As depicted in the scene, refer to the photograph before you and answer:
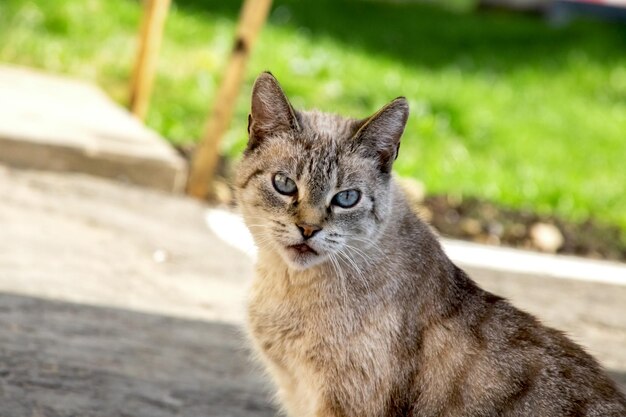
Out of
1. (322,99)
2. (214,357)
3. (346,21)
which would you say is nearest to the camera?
(214,357)

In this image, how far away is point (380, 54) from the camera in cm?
1138

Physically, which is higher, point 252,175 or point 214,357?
point 252,175

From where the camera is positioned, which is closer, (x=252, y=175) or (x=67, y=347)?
(x=252, y=175)

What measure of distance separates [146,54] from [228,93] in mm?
1169

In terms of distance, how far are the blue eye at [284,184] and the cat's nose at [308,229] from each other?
141mm

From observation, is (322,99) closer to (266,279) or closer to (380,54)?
(380,54)

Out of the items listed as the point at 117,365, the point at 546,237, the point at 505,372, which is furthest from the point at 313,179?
the point at 546,237

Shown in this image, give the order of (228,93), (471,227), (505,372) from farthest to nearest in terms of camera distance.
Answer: (471,227), (228,93), (505,372)

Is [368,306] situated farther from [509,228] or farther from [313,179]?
[509,228]

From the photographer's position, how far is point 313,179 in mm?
3365

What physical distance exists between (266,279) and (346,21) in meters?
9.53

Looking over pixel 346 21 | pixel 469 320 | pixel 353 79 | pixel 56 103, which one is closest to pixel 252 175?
pixel 469 320

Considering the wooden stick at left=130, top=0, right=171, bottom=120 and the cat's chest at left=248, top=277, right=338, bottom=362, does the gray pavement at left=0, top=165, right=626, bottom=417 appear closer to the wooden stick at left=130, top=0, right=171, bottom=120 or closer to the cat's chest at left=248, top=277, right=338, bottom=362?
the cat's chest at left=248, top=277, right=338, bottom=362

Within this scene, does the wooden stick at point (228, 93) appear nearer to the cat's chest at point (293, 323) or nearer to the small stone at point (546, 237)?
the small stone at point (546, 237)
